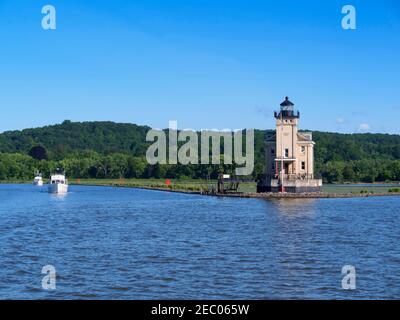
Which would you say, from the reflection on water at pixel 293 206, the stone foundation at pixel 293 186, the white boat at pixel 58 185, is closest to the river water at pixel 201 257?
the reflection on water at pixel 293 206

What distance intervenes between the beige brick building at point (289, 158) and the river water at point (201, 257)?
122ft

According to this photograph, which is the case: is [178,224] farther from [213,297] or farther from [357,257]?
[213,297]

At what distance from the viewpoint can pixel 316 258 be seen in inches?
1389

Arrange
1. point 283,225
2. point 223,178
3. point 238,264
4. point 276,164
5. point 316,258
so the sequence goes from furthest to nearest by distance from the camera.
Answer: point 223,178, point 276,164, point 283,225, point 316,258, point 238,264

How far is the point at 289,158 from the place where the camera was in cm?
10150

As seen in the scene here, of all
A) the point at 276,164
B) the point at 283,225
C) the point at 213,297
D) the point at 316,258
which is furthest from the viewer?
the point at 276,164

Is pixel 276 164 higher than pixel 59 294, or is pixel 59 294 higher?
pixel 276 164

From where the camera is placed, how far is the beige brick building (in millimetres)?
100938

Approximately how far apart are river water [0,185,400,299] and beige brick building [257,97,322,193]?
37.0m

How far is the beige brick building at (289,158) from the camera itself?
100938 millimetres
